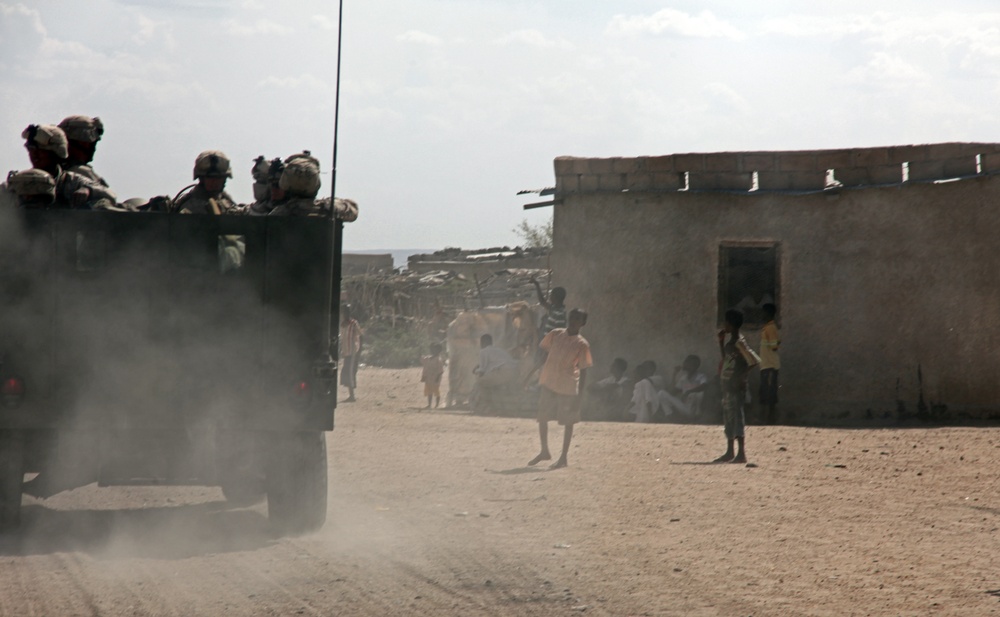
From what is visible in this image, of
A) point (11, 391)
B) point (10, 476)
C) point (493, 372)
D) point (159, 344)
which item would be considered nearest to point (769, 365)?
point (493, 372)

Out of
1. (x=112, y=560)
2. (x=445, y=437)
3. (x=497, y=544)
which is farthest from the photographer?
(x=445, y=437)

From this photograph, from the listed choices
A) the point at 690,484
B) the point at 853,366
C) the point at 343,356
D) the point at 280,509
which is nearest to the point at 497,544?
the point at 280,509

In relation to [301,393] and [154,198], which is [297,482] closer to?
[301,393]

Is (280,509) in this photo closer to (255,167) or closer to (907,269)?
(255,167)

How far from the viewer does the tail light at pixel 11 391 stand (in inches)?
258

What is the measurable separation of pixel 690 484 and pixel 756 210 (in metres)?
6.54

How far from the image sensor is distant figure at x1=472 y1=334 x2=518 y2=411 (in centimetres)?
1623

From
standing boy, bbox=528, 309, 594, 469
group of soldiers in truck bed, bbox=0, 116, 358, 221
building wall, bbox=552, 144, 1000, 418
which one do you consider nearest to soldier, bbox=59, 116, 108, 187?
group of soldiers in truck bed, bbox=0, 116, 358, 221

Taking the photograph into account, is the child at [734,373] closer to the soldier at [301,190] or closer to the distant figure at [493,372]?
the soldier at [301,190]

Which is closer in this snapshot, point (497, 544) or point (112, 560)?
point (112, 560)

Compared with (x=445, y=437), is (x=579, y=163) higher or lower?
higher

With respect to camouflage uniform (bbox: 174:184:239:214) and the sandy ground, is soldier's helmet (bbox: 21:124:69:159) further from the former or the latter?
the sandy ground

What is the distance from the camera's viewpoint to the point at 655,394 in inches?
596

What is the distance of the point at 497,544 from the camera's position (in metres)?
7.15
